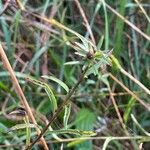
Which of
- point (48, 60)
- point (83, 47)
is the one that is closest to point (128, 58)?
point (48, 60)

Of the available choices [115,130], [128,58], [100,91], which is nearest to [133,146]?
[115,130]

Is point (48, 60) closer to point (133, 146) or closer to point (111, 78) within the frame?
point (111, 78)

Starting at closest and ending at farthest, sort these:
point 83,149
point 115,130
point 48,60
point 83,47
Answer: point 83,47 < point 83,149 < point 115,130 < point 48,60

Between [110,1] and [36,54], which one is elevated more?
[110,1]

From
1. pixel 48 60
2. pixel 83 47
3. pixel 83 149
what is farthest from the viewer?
pixel 48 60

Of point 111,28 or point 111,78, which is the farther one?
point 111,28

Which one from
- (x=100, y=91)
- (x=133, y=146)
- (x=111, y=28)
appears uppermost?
(x=111, y=28)

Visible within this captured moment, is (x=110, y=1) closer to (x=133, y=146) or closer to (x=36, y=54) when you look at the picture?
(x=36, y=54)
